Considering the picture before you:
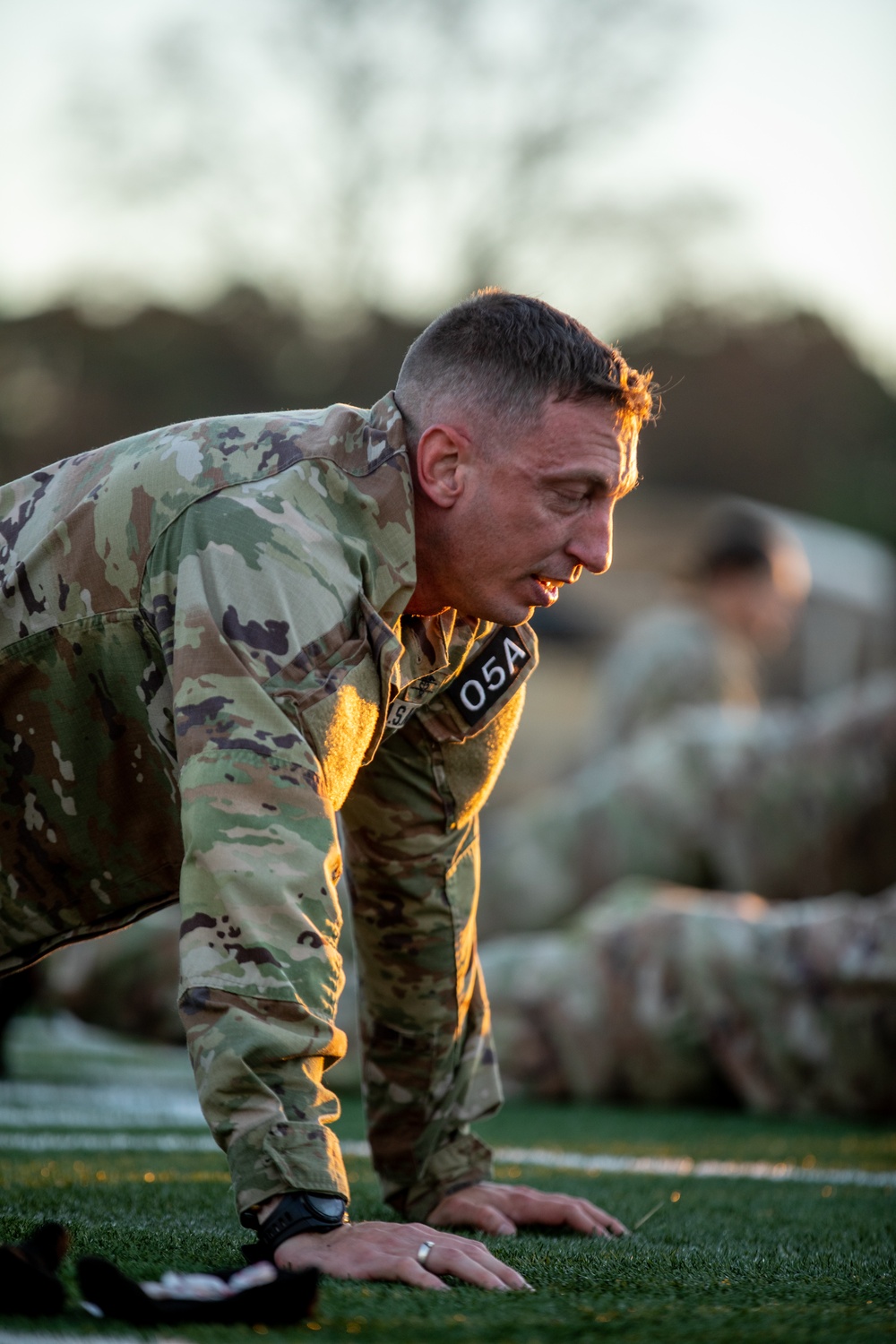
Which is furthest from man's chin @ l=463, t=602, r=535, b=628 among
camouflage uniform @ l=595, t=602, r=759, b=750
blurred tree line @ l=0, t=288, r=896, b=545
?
blurred tree line @ l=0, t=288, r=896, b=545

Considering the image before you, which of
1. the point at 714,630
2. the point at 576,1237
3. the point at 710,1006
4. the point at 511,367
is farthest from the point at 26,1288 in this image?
the point at 714,630

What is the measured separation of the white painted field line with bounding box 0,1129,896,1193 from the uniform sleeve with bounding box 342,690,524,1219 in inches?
24.3

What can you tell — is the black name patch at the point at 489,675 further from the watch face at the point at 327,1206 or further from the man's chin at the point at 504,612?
the watch face at the point at 327,1206

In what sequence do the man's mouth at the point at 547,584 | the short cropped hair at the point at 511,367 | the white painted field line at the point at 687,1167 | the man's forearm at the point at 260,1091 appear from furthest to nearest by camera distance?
1. the white painted field line at the point at 687,1167
2. the man's mouth at the point at 547,584
3. the short cropped hair at the point at 511,367
4. the man's forearm at the point at 260,1091

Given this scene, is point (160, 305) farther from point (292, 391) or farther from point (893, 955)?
point (893, 955)

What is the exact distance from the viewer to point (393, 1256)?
62.0 inches

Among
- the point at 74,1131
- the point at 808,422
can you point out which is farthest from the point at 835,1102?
the point at 808,422

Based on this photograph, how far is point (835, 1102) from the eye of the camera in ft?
12.8

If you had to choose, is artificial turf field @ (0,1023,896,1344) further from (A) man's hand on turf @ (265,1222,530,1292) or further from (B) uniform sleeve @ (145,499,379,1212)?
(B) uniform sleeve @ (145,499,379,1212)

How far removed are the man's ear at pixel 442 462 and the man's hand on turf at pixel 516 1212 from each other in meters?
1.03

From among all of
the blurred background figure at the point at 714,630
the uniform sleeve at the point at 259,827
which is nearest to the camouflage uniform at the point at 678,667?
the blurred background figure at the point at 714,630

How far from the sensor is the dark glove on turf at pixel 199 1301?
1384 mm

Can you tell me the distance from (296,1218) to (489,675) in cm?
90

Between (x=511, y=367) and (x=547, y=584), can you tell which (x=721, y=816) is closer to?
(x=547, y=584)
